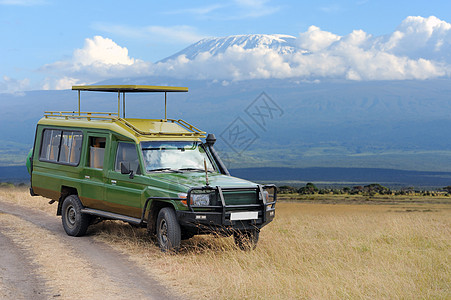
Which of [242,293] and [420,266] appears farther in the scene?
[420,266]

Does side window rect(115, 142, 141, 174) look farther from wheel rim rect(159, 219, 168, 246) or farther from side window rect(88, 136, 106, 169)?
wheel rim rect(159, 219, 168, 246)

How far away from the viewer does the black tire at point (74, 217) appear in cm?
1373

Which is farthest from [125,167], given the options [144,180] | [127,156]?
[127,156]

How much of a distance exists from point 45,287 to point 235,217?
3.58 metres

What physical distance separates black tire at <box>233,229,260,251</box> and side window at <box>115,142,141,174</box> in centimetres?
229

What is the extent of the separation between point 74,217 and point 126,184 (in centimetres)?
240

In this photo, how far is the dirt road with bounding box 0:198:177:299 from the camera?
9008 millimetres

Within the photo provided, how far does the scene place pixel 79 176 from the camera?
45.3 ft

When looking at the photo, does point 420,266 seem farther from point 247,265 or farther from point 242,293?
point 242,293

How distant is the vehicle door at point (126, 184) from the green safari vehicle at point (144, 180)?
19 millimetres

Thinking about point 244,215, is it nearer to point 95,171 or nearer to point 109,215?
point 109,215

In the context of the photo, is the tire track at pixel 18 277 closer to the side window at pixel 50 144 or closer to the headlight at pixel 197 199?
the headlight at pixel 197 199

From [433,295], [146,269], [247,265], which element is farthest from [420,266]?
[146,269]

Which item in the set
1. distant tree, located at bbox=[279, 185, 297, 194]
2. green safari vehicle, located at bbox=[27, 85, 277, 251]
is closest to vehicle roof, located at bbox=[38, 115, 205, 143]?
green safari vehicle, located at bbox=[27, 85, 277, 251]
